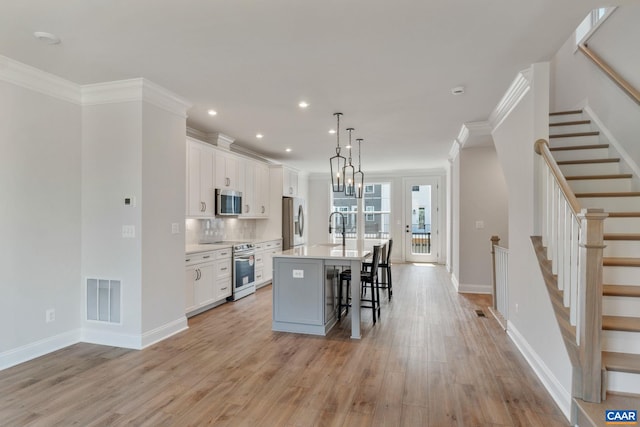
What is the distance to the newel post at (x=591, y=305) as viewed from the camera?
2.05m

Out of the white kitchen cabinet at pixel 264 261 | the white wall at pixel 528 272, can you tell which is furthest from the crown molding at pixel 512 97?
the white kitchen cabinet at pixel 264 261

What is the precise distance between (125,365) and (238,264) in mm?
2436

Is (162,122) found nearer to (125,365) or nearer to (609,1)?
(125,365)

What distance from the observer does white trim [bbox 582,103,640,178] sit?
10.9ft

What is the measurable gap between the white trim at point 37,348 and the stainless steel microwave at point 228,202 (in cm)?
239

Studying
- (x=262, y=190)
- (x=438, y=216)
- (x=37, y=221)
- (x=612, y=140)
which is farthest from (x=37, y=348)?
(x=438, y=216)

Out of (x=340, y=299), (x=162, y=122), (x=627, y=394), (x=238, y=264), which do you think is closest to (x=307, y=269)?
(x=340, y=299)

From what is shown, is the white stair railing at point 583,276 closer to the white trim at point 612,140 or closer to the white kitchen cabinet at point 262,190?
the white trim at point 612,140

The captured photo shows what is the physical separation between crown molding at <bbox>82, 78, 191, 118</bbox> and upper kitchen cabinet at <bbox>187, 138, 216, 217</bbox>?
104cm

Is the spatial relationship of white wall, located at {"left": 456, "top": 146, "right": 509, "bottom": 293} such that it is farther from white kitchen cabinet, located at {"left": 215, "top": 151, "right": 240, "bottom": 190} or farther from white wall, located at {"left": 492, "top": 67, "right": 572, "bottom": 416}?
white kitchen cabinet, located at {"left": 215, "top": 151, "right": 240, "bottom": 190}

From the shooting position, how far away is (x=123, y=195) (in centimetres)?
349

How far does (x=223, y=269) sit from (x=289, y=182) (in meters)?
3.19

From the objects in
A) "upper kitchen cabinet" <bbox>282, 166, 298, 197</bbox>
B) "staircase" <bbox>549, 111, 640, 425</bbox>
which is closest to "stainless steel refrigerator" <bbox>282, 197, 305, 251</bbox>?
"upper kitchen cabinet" <bbox>282, 166, 298, 197</bbox>

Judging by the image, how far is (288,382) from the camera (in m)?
2.75
